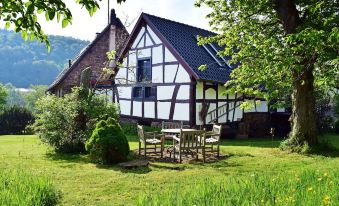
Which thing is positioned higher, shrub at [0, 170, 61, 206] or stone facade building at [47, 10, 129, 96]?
stone facade building at [47, 10, 129, 96]

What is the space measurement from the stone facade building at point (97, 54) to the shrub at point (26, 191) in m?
20.7

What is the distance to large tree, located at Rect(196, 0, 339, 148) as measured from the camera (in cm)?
1022

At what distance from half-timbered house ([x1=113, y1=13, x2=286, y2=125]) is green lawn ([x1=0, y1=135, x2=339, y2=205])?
5.64m

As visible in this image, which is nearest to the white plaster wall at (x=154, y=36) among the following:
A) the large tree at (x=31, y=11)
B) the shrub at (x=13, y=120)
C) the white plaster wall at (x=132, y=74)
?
the white plaster wall at (x=132, y=74)

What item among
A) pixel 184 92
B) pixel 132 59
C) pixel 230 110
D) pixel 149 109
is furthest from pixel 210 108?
pixel 132 59

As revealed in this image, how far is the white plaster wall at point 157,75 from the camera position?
1970 cm

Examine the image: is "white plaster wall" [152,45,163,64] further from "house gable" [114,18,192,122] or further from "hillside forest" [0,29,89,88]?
"hillside forest" [0,29,89,88]

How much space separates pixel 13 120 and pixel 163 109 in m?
13.1

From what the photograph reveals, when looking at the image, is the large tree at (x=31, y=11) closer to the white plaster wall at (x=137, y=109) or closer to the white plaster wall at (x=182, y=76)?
the white plaster wall at (x=182, y=76)

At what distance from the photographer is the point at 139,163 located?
1023 centimetres

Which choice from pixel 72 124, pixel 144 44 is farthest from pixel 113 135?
pixel 144 44

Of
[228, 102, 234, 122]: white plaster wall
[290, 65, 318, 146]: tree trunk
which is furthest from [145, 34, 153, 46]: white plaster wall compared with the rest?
[290, 65, 318, 146]: tree trunk

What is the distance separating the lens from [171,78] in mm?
19094

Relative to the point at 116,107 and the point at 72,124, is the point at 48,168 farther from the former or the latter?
the point at 116,107
